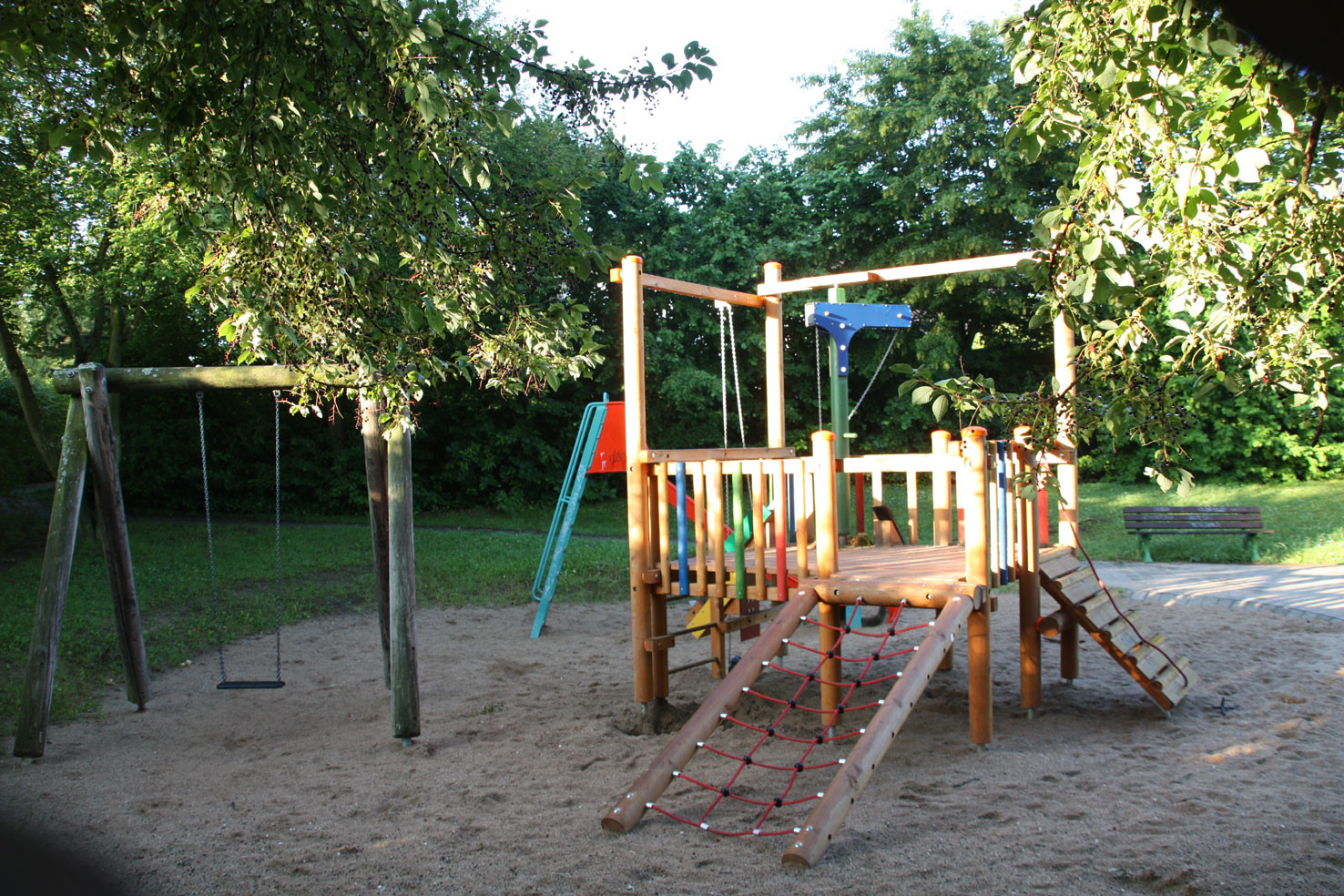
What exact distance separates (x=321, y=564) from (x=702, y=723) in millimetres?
9035

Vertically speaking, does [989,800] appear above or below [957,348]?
below

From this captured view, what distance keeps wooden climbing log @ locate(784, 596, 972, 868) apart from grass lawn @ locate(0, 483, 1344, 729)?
16.1ft

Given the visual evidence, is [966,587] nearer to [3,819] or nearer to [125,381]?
[3,819]

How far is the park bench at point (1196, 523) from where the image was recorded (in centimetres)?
1109

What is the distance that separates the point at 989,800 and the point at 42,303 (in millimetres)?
16181

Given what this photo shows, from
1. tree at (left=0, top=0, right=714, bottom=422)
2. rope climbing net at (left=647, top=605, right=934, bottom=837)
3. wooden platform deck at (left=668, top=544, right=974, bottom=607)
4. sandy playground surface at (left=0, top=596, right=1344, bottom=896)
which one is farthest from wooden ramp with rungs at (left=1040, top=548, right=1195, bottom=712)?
tree at (left=0, top=0, right=714, bottom=422)

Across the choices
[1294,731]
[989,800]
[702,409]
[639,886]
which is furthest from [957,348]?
[639,886]

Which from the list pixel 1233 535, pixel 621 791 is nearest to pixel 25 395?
pixel 621 791

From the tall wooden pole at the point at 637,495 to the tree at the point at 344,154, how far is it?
0.97 metres

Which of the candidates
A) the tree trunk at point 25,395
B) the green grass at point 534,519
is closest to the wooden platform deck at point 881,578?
the green grass at point 534,519

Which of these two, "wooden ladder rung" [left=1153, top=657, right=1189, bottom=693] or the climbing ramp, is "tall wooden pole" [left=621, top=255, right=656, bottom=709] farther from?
"wooden ladder rung" [left=1153, top=657, right=1189, bottom=693]

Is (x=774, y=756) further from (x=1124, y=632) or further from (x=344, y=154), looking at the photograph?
(x=344, y=154)

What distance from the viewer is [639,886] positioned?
11.0 feet

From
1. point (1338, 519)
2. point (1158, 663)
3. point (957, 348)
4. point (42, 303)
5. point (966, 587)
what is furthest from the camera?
point (957, 348)
